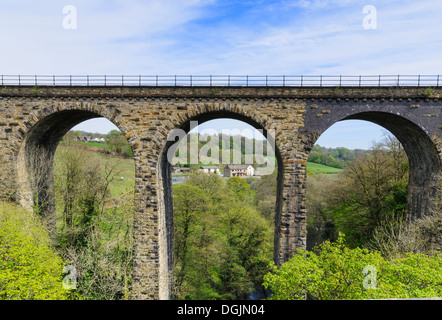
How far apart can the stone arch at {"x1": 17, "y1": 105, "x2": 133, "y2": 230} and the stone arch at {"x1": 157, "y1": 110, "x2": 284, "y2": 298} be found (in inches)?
136

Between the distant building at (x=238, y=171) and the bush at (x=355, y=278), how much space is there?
48569 mm

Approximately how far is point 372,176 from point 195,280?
17.9m

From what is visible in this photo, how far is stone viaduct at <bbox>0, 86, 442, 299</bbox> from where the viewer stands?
14133mm

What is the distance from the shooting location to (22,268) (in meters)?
11.3

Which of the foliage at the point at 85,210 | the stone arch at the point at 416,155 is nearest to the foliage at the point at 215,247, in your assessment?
the foliage at the point at 85,210

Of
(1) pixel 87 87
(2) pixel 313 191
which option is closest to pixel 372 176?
(2) pixel 313 191

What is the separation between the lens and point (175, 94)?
48.0ft

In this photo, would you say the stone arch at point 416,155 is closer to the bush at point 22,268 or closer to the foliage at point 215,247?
the foliage at point 215,247

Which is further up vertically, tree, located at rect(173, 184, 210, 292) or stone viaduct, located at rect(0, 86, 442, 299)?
stone viaduct, located at rect(0, 86, 442, 299)

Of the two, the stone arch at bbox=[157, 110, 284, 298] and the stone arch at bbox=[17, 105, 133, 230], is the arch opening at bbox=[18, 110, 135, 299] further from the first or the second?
the stone arch at bbox=[157, 110, 284, 298]

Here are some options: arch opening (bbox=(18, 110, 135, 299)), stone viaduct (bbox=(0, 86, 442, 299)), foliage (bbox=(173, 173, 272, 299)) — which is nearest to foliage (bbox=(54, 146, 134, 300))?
arch opening (bbox=(18, 110, 135, 299))

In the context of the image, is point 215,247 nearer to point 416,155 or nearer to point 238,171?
point 416,155

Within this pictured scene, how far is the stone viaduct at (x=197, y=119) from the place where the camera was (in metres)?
14.1
